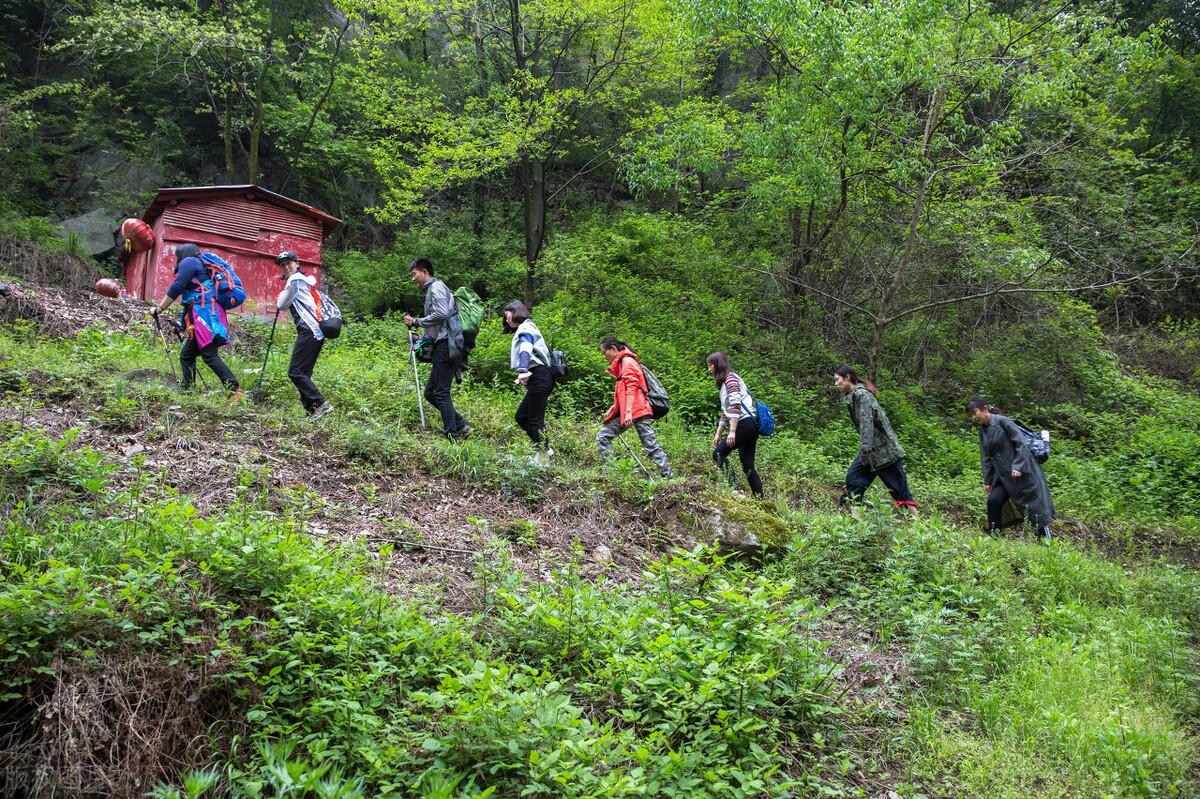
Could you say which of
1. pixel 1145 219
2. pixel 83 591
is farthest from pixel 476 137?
pixel 1145 219

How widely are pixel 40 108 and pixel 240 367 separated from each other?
18.2m

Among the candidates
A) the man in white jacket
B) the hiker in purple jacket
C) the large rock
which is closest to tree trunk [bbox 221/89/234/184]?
the hiker in purple jacket

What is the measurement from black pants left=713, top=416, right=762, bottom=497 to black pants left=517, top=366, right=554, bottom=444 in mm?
2138

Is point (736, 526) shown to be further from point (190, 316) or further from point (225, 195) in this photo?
point (225, 195)

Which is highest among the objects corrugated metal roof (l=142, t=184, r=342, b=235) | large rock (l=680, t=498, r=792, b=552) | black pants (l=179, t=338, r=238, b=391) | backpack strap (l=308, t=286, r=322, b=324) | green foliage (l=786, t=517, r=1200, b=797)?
corrugated metal roof (l=142, t=184, r=342, b=235)

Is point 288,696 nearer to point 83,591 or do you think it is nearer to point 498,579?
point 83,591

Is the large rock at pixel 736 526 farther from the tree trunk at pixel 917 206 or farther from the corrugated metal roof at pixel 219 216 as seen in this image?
the corrugated metal roof at pixel 219 216

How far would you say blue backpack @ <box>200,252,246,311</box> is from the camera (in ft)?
27.1

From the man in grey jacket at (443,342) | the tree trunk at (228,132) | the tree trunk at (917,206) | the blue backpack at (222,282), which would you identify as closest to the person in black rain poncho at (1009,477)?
the tree trunk at (917,206)

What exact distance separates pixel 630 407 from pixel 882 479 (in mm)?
3094

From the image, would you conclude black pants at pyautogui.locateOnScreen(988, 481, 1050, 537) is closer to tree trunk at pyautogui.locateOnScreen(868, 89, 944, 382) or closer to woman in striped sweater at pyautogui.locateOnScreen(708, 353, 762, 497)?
woman in striped sweater at pyautogui.locateOnScreen(708, 353, 762, 497)

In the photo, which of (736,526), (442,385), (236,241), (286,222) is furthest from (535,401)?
(286,222)

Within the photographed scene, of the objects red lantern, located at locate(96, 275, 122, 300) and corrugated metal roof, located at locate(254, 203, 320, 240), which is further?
corrugated metal roof, located at locate(254, 203, 320, 240)

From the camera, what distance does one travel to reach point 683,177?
15109 mm
